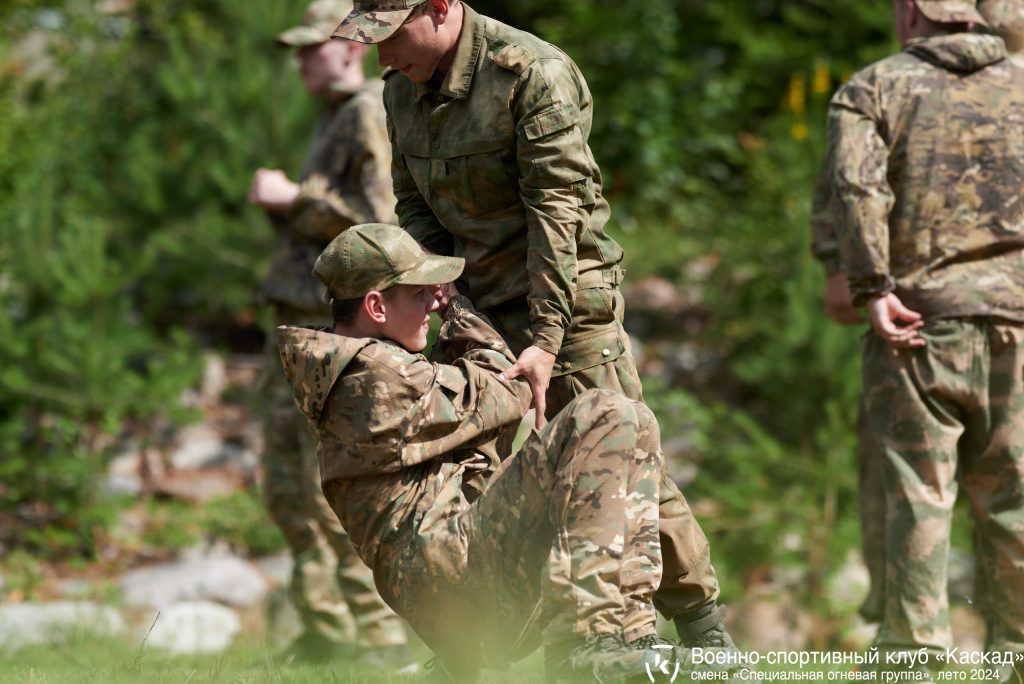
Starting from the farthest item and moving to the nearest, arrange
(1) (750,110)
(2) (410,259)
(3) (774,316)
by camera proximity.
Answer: (1) (750,110), (3) (774,316), (2) (410,259)

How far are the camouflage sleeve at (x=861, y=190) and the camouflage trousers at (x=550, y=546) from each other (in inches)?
58.6

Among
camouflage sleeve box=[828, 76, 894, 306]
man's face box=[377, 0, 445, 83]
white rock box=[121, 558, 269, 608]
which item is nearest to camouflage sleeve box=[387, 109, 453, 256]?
man's face box=[377, 0, 445, 83]

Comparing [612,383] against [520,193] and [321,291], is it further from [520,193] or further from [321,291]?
[321,291]

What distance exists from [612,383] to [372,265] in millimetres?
868

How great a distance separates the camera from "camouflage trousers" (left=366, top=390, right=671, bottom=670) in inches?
146

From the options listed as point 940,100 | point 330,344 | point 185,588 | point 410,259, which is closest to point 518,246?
point 410,259

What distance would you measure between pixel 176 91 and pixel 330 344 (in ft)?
23.1

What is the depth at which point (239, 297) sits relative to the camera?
10.7m

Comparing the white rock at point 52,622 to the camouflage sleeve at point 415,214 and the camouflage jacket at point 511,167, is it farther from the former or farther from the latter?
the camouflage jacket at point 511,167

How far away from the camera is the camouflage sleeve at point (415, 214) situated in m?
4.59

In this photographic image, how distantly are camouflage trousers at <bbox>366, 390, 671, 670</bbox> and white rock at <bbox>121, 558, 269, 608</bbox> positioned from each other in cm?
500

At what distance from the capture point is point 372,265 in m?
4.01

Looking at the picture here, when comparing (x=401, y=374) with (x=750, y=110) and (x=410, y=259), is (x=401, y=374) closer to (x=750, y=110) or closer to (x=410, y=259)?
(x=410, y=259)

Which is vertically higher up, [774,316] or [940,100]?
[940,100]
